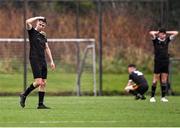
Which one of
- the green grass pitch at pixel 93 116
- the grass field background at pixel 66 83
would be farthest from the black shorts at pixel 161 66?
the grass field background at pixel 66 83

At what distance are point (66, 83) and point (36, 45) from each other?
13.5m

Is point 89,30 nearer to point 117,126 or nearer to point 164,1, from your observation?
point 164,1

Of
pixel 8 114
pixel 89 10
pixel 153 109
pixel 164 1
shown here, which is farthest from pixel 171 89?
pixel 8 114

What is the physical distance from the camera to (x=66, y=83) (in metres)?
31.2

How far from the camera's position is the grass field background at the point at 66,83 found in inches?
1178

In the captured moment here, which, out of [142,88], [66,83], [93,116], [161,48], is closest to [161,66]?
[161,48]

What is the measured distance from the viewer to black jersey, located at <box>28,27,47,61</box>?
1766 cm

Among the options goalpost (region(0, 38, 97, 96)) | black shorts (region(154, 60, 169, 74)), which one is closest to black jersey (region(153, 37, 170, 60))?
black shorts (region(154, 60, 169, 74))

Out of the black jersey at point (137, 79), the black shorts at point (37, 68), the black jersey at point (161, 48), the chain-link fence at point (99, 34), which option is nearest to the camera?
the black shorts at point (37, 68)

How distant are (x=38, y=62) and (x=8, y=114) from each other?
6.77 feet

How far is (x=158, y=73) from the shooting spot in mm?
21906

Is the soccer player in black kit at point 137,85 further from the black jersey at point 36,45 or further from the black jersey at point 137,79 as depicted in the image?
the black jersey at point 36,45

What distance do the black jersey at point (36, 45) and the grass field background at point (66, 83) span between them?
11822 mm

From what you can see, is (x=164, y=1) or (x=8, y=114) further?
(x=164, y=1)
